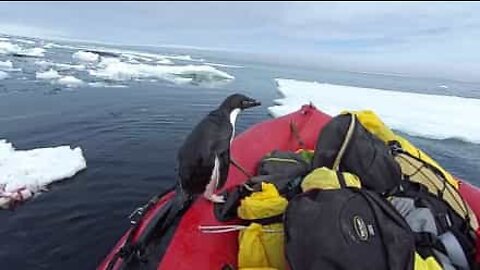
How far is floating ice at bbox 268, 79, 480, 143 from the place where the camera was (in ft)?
18.9

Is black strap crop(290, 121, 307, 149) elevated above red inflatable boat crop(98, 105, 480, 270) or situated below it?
above

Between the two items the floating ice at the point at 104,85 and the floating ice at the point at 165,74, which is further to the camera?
the floating ice at the point at 165,74

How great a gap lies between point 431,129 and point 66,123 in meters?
5.56

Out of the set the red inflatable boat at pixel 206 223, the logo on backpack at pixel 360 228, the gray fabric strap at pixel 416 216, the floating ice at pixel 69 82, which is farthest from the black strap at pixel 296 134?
the floating ice at pixel 69 82

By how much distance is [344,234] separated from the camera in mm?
1332

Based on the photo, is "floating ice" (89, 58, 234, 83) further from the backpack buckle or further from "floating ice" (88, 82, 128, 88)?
the backpack buckle

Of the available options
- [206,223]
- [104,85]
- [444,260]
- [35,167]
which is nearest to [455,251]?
[444,260]

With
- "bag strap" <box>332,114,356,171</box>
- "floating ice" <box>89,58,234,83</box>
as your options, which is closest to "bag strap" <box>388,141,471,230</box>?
"bag strap" <box>332,114,356,171</box>

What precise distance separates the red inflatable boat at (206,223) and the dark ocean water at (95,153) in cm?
89

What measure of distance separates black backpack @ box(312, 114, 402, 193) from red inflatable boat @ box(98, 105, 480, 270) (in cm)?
55

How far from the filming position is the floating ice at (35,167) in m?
3.72

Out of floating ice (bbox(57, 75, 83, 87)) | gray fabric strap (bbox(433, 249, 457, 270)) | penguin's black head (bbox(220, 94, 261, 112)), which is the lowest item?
floating ice (bbox(57, 75, 83, 87))

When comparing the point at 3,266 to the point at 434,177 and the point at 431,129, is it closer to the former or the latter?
the point at 434,177

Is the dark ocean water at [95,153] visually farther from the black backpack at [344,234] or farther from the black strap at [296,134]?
the black backpack at [344,234]
